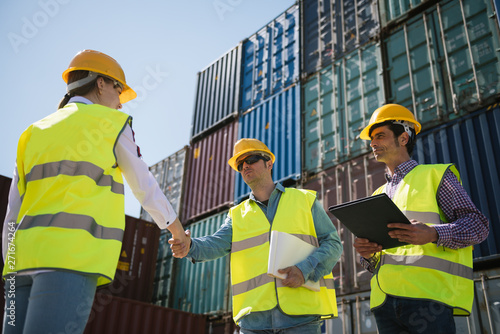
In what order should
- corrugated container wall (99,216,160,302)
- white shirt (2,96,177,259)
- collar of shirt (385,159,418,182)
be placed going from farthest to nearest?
corrugated container wall (99,216,160,302) < collar of shirt (385,159,418,182) < white shirt (2,96,177,259)

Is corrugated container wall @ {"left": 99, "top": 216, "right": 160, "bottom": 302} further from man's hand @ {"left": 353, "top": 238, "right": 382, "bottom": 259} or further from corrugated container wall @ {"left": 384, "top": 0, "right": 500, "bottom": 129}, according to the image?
man's hand @ {"left": 353, "top": 238, "right": 382, "bottom": 259}

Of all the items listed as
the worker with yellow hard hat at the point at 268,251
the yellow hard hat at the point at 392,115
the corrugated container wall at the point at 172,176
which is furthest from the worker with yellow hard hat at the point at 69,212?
the corrugated container wall at the point at 172,176

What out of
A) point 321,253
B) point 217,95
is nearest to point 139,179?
point 321,253

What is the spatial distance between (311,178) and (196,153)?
18.6 ft

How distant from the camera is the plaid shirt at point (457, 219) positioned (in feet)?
7.86

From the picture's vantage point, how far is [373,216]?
7.97 feet

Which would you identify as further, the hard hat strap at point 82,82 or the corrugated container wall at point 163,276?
the corrugated container wall at point 163,276

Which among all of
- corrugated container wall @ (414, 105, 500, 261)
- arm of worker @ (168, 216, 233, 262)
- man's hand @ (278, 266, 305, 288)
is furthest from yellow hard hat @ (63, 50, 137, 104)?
corrugated container wall @ (414, 105, 500, 261)

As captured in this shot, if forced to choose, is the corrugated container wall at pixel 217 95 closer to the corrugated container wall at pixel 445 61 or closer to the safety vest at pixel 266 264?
the corrugated container wall at pixel 445 61

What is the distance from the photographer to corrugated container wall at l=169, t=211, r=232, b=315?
10.7 metres

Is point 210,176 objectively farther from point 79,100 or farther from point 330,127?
point 79,100

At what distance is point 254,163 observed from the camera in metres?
3.50

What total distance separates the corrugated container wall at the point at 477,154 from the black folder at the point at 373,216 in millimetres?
4575

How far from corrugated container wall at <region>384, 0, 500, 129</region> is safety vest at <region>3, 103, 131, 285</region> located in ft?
23.3
